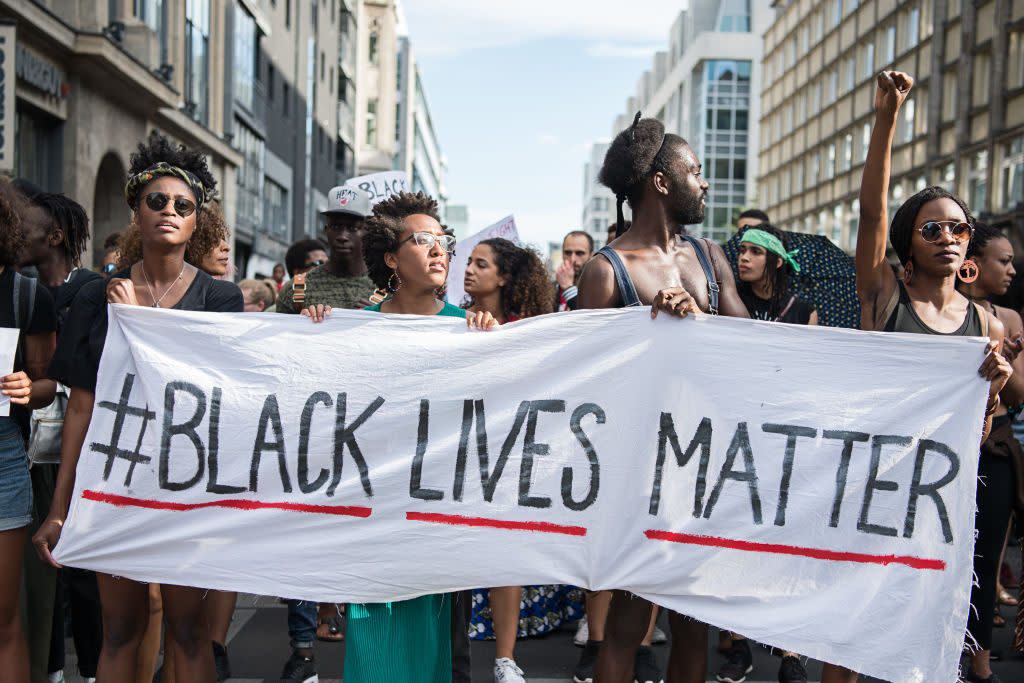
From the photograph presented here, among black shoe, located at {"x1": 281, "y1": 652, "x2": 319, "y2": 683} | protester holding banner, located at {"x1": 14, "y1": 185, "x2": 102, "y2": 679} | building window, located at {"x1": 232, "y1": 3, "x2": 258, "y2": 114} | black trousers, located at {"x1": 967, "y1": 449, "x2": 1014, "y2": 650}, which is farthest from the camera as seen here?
building window, located at {"x1": 232, "y1": 3, "x2": 258, "y2": 114}

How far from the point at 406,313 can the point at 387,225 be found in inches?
15.3

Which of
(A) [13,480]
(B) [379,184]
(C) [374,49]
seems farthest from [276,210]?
(C) [374,49]

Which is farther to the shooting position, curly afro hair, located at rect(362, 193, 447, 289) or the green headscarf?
the green headscarf

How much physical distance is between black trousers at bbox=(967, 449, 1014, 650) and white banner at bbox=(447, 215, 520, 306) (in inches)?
158

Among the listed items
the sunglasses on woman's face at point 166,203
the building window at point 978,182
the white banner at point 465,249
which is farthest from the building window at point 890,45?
the sunglasses on woman's face at point 166,203

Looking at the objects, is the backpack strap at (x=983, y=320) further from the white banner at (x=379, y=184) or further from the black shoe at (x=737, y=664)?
the white banner at (x=379, y=184)

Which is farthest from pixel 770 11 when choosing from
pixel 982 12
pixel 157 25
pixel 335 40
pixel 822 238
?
pixel 822 238

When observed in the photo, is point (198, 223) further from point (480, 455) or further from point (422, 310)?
point (480, 455)

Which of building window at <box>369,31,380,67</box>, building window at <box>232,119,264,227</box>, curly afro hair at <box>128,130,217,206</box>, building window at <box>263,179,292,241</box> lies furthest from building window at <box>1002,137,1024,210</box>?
building window at <box>369,31,380,67</box>

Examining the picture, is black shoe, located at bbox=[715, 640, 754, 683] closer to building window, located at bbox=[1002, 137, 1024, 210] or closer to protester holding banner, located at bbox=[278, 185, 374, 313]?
protester holding banner, located at bbox=[278, 185, 374, 313]

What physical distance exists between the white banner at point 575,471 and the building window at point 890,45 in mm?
37781

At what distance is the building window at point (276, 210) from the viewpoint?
31.0 meters

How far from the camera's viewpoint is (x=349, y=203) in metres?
6.12

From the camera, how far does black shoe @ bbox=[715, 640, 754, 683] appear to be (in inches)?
207
